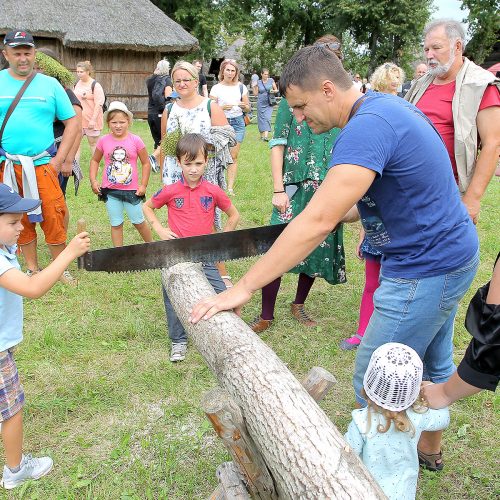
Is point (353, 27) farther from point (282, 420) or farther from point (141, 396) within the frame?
point (282, 420)

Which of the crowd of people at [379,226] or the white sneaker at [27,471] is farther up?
the crowd of people at [379,226]

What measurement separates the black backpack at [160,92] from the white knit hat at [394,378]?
9.87 metres

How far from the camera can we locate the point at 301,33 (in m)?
42.4

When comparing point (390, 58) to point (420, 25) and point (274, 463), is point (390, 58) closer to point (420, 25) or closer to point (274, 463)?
point (420, 25)

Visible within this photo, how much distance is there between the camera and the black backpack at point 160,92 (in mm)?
11320

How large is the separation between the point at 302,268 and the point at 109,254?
1873 millimetres

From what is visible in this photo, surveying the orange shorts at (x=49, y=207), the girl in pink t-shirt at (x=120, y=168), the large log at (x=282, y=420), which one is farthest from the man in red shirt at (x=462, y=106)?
the orange shorts at (x=49, y=207)

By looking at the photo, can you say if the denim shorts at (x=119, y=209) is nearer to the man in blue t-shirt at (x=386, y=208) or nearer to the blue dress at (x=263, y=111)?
the man in blue t-shirt at (x=386, y=208)

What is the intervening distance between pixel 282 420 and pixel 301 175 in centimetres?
268

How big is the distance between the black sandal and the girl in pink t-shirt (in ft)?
12.6

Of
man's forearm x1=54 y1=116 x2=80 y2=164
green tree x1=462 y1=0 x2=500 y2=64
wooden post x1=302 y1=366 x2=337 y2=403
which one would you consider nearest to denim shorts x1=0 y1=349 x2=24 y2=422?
wooden post x1=302 y1=366 x2=337 y2=403

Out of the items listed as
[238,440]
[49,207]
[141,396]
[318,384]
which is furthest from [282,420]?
[49,207]

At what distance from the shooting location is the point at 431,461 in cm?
326

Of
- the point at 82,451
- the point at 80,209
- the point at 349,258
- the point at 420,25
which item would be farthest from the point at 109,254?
the point at 420,25
